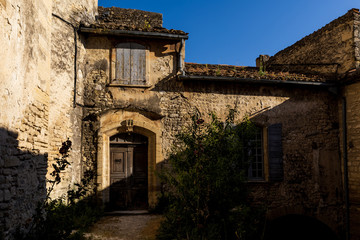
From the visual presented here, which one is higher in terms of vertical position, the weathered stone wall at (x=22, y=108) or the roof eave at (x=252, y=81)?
the roof eave at (x=252, y=81)

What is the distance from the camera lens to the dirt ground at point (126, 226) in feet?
18.3

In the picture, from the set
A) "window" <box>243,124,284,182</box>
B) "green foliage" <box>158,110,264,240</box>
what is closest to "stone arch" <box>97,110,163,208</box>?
"green foliage" <box>158,110,264,240</box>

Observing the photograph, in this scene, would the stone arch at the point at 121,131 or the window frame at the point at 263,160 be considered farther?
the window frame at the point at 263,160

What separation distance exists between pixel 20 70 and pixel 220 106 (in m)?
5.39

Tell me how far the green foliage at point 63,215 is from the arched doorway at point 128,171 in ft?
2.28

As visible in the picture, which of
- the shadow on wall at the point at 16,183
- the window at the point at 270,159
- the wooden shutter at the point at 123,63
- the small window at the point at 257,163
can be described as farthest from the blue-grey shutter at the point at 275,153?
the shadow on wall at the point at 16,183

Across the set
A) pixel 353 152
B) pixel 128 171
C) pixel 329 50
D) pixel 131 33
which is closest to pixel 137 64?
pixel 131 33

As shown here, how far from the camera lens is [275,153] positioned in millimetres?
8305

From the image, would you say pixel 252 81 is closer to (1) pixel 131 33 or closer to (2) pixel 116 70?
(1) pixel 131 33

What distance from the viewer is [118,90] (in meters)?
7.75

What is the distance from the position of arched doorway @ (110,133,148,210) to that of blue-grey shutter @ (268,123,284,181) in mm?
3741

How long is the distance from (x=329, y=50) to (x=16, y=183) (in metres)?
9.76

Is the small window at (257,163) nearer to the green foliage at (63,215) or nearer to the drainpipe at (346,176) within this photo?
the drainpipe at (346,176)

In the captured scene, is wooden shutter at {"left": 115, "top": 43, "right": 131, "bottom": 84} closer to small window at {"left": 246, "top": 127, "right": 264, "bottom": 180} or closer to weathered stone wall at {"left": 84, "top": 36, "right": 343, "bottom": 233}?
weathered stone wall at {"left": 84, "top": 36, "right": 343, "bottom": 233}
